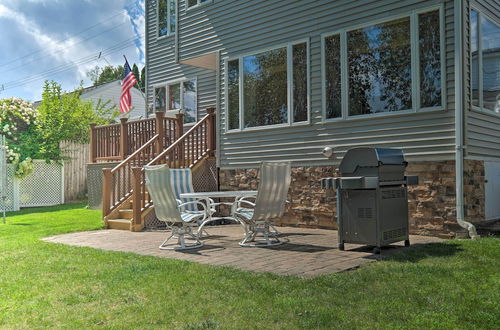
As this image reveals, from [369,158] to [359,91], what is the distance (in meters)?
2.71

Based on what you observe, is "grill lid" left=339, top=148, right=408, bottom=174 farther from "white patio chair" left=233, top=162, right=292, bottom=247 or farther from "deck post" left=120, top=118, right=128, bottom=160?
"deck post" left=120, top=118, right=128, bottom=160

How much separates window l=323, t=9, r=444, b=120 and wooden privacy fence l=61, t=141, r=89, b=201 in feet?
39.6

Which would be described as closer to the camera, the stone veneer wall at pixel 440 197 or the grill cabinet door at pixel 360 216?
the grill cabinet door at pixel 360 216

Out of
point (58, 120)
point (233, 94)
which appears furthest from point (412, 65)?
point (58, 120)

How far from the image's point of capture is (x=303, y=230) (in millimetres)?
8969

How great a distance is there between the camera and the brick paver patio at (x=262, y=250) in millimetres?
5258

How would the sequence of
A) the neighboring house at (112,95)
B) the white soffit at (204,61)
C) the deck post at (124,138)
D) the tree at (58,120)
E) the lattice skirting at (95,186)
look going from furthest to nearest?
the neighboring house at (112,95) < the tree at (58,120) < the lattice skirting at (95,186) < the deck post at (124,138) < the white soffit at (204,61)

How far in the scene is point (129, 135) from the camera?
12.6m

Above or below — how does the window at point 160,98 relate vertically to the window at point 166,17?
below

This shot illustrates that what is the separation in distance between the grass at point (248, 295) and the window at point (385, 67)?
279cm

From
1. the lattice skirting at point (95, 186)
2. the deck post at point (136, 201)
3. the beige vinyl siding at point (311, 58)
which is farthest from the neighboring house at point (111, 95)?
the deck post at point (136, 201)

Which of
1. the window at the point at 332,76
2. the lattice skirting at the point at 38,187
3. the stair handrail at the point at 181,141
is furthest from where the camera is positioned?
the lattice skirting at the point at 38,187

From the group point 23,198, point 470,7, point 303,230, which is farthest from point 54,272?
point 23,198

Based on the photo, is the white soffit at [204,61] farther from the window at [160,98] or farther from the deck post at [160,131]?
the window at [160,98]
